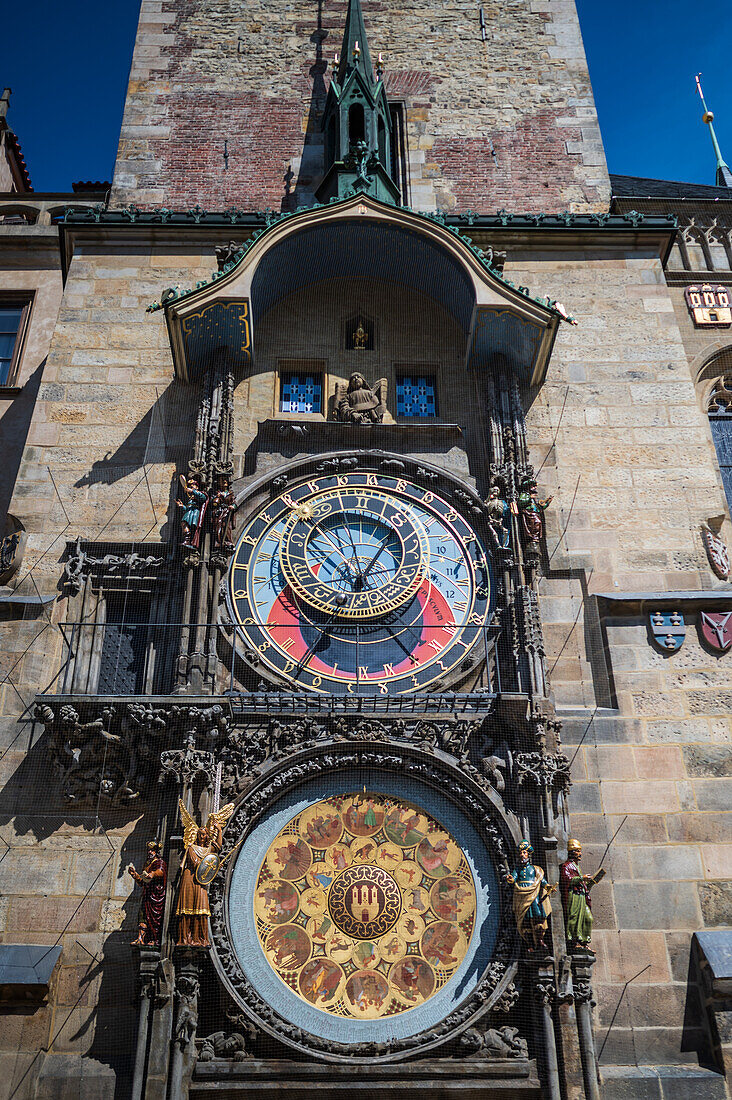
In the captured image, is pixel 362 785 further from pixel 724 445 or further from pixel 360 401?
pixel 724 445

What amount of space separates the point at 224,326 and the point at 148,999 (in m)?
6.20

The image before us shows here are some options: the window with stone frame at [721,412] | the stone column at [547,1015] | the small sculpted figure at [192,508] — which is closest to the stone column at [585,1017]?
the stone column at [547,1015]

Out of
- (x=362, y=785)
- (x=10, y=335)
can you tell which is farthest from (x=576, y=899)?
(x=10, y=335)

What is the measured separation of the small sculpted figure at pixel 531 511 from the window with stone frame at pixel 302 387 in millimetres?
2328

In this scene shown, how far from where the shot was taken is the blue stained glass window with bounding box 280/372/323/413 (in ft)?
38.2

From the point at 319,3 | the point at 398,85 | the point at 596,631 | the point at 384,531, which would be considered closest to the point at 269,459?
the point at 384,531

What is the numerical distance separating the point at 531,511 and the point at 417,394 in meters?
2.02

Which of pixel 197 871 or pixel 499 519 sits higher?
pixel 499 519

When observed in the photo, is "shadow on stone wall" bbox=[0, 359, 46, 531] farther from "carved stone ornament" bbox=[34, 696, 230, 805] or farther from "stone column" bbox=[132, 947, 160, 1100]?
"stone column" bbox=[132, 947, 160, 1100]


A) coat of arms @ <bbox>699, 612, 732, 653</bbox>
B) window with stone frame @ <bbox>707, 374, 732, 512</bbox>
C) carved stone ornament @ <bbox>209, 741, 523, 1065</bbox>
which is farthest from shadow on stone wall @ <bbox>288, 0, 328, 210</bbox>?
carved stone ornament @ <bbox>209, 741, 523, 1065</bbox>

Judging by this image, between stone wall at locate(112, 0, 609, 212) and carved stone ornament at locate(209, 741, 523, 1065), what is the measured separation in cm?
757

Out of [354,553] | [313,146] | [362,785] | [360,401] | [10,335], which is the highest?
[313,146]

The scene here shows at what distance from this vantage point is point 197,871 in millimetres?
8406

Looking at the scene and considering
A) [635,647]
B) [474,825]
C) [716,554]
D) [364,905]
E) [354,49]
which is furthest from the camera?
[354,49]
